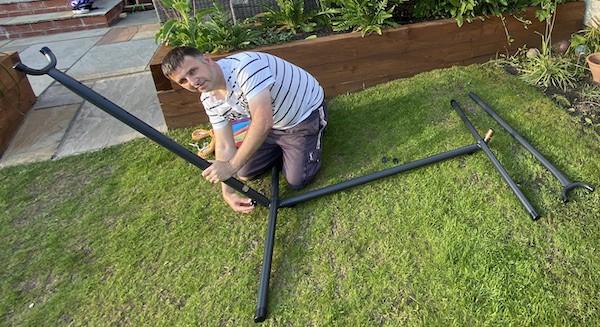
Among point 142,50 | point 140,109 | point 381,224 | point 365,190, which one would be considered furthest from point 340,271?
point 142,50

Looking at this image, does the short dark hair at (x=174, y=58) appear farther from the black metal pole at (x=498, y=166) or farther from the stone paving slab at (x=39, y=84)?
the stone paving slab at (x=39, y=84)

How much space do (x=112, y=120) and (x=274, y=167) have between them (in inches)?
67.5

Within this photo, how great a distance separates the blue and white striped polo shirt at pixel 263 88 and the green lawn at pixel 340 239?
441 mm

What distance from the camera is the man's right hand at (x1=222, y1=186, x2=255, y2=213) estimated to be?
2283mm

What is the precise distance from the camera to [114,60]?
4.64 metres

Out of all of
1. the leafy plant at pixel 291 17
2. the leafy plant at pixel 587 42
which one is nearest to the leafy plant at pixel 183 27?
the leafy plant at pixel 291 17

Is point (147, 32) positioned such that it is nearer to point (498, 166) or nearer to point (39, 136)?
point (39, 136)

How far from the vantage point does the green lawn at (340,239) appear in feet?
5.72

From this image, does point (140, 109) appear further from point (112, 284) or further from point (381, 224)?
point (381, 224)

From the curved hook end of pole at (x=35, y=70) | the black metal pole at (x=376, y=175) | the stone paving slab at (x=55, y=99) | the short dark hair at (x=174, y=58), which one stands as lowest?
the black metal pole at (x=376, y=175)

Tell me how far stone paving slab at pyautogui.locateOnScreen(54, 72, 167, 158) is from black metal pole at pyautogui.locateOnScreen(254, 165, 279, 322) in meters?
1.40

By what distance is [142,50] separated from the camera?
492 cm

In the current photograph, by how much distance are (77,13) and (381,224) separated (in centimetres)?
642

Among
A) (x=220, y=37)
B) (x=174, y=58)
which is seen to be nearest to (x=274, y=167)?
(x=174, y=58)
